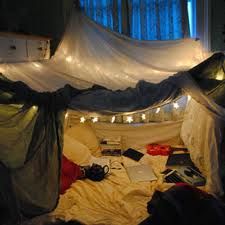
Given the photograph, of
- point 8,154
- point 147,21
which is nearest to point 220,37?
point 147,21

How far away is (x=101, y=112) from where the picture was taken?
205 cm

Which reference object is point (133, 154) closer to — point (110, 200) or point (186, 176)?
point (186, 176)

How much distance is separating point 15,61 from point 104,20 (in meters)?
1.22

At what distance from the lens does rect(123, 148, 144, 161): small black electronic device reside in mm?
3228

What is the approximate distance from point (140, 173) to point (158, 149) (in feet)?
1.74

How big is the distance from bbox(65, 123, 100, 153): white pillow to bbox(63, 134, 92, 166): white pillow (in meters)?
0.12

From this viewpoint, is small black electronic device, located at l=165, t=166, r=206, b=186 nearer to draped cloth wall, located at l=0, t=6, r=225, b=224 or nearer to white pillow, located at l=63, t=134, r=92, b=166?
draped cloth wall, located at l=0, t=6, r=225, b=224

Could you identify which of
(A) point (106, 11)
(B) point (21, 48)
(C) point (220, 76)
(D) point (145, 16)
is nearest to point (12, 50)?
(B) point (21, 48)

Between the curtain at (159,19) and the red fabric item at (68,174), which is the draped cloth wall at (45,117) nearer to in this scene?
the red fabric item at (68,174)

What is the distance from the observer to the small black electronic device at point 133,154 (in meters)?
3.23

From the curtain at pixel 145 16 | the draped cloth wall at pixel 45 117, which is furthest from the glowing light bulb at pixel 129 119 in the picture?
the draped cloth wall at pixel 45 117

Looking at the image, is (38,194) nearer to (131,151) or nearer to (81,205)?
(81,205)

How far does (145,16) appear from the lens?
10.9ft

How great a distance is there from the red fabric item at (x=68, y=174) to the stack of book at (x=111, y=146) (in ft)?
Result: 1.97
